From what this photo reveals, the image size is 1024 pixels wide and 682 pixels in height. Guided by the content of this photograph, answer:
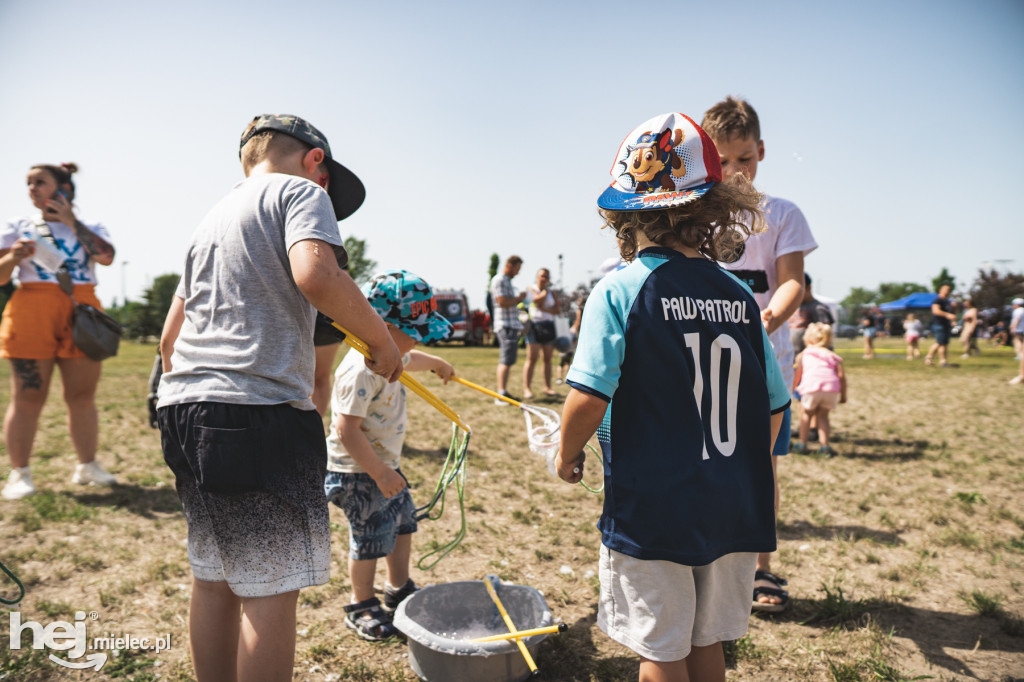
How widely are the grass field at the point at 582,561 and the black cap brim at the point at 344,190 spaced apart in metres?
1.69

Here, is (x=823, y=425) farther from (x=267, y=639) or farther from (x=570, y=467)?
(x=267, y=639)

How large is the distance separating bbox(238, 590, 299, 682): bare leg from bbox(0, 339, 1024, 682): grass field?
0.82 m

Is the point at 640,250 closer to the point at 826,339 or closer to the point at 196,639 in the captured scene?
the point at 196,639

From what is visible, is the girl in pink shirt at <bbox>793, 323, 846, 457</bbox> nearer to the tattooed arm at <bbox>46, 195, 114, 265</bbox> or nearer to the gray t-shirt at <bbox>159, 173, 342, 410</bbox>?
the gray t-shirt at <bbox>159, 173, 342, 410</bbox>

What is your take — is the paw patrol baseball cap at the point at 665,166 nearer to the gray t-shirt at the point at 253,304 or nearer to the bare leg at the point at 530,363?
the gray t-shirt at the point at 253,304

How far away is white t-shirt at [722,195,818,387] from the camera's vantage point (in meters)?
2.57

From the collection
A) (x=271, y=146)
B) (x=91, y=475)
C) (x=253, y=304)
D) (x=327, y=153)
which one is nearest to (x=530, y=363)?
(x=91, y=475)

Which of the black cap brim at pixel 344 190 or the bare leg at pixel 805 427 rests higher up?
the black cap brim at pixel 344 190

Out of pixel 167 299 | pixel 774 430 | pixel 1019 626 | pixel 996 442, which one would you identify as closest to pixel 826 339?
pixel 996 442

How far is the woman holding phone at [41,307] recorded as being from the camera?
13.3 feet

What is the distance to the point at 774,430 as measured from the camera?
184 centimetres

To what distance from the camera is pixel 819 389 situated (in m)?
5.76

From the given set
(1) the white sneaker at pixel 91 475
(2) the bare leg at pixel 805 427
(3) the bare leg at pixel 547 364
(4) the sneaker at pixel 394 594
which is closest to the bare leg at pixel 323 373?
(4) the sneaker at pixel 394 594

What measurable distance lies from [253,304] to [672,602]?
1.31 m
